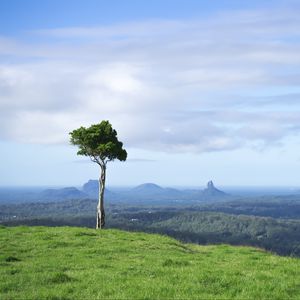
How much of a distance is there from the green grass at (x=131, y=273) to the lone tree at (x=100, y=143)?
1482cm

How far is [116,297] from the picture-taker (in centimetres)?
1511

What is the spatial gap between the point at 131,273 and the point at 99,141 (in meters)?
26.5

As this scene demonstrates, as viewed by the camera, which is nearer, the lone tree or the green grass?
the green grass

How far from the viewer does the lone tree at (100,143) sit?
146ft

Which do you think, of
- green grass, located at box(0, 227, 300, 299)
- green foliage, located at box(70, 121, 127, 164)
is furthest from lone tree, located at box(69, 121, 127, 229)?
green grass, located at box(0, 227, 300, 299)

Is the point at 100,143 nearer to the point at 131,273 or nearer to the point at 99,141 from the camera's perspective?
the point at 99,141

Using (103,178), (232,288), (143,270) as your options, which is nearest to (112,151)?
(103,178)

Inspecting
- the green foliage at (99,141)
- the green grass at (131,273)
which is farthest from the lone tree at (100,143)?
the green grass at (131,273)

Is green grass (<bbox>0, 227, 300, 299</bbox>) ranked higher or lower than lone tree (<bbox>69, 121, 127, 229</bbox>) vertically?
lower

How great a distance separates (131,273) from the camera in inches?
765

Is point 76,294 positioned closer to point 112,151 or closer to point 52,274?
point 52,274

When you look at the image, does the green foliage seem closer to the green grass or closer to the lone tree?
the lone tree

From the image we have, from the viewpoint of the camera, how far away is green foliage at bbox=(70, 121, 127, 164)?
146 ft

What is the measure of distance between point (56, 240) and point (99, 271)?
37.9 ft
